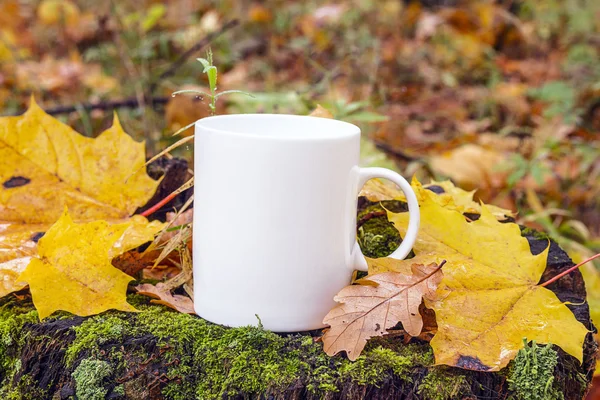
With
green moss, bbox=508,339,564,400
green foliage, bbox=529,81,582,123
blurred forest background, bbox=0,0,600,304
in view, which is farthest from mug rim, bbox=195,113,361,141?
green foliage, bbox=529,81,582,123

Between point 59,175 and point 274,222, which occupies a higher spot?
point 274,222

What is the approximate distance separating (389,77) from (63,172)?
2974 millimetres

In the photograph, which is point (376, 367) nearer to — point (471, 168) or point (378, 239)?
point (378, 239)

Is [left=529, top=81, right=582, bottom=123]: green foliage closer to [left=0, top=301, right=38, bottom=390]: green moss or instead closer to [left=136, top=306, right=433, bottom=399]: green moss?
[left=136, top=306, right=433, bottom=399]: green moss

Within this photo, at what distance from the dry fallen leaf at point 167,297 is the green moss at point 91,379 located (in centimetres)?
18

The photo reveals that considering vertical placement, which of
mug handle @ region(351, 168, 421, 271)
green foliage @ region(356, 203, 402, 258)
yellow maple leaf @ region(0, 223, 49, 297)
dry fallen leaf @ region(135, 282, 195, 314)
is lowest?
dry fallen leaf @ region(135, 282, 195, 314)

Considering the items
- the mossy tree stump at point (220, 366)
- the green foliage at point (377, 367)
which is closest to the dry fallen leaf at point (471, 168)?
the mossy tree stump at point (220, 366)

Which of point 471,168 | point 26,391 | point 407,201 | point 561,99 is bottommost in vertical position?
point 471,168

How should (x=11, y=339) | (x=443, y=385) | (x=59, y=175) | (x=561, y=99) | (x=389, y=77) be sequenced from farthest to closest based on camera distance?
(x=389, y=77) → (x=561, y=99) → (x=59, y=175) → (x=11, y=339) → (x=443, y=385)

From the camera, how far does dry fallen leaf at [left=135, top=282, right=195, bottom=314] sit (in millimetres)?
1021

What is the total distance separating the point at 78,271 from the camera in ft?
3.25

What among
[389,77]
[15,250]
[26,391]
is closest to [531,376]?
[26,391]

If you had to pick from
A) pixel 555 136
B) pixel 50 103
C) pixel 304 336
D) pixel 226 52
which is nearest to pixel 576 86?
pixel 555 136

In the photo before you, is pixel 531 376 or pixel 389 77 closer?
pixel 531 376
